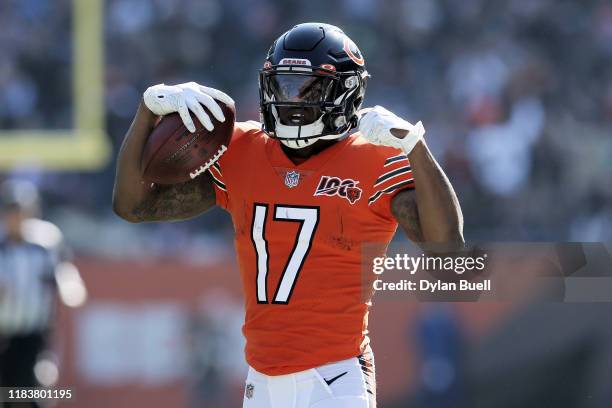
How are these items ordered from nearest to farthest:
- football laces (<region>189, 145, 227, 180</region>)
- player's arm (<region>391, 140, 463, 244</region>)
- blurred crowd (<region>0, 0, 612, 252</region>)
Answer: player's arm (<region>391, 140, 463, 244</region>) < football laces (<region>189, 145, 227, 180</region>) < blurred crowd (<region>0, 0, 612, 252</region>)

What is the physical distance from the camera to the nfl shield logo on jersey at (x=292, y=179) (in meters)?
3.22

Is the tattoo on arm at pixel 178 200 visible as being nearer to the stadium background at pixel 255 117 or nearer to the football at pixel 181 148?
the football at pixel 181 148

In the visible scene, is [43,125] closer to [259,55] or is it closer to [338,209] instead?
[259,55]

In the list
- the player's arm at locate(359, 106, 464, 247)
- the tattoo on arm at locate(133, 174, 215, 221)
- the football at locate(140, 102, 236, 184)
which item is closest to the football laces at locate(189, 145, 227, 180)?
the football at locate(140, 102, 236, 184)

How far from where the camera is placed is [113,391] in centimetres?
788

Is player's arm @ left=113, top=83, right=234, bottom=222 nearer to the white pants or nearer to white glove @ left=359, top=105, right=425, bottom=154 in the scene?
white glove @ left=359, top=105, right=425, bottom=154

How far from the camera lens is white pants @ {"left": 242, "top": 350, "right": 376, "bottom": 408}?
3090 mm

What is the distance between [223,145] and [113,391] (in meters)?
4.93

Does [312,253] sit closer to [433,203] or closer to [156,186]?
[433,203]

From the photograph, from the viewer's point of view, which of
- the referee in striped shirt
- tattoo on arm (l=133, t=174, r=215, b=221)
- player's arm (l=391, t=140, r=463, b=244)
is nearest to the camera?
player's arm (l=391, t=140, r=463, b=244)

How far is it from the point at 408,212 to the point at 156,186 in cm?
81

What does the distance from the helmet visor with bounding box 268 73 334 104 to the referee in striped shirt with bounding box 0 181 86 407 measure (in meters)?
3.35

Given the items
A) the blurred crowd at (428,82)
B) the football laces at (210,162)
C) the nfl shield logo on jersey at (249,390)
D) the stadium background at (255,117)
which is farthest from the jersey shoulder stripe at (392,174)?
the blurred crowd at (428,82)

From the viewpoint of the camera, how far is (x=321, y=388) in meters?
3.09
